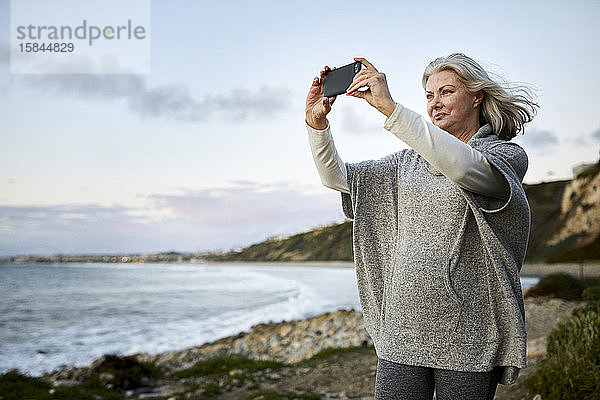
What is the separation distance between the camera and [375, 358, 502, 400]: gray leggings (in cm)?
155

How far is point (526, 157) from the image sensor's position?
1.58m

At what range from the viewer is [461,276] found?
156cm

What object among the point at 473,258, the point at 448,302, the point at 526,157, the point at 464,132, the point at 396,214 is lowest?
the point at 448,302

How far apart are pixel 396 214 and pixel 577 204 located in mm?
20676

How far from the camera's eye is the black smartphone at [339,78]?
162cm

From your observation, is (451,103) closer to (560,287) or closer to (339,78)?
(339,78)

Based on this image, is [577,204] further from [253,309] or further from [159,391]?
[159,391]

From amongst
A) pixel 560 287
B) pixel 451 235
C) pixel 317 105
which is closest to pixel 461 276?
pixel 451 235

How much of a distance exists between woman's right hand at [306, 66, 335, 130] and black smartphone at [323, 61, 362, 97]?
26mm

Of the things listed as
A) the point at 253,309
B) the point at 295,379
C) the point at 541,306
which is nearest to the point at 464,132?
the point at 295,379

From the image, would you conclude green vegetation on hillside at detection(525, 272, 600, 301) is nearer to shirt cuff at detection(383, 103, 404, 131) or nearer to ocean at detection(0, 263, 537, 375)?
ocean at detection(0, 263, 537, 375)

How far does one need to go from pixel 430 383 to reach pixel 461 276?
0.38 metres

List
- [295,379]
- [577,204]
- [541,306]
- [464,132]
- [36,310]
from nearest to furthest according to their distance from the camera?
[464,132] → [295,379] → [541,306] → [577,204] → [36,310]

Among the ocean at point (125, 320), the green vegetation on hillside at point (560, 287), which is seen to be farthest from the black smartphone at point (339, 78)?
the green vegetation on hillside at point (560, 287)
